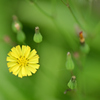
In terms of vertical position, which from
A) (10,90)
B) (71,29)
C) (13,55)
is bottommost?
(10,90)

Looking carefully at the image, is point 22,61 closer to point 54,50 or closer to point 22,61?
point 22,61

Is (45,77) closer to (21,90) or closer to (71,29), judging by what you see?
(21,90)

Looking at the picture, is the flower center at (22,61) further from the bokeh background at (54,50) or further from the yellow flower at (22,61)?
the bokeh background at (54,50)

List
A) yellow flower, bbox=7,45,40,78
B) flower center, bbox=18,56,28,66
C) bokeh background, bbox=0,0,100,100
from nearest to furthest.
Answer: yellow flower, bbox=7,45,40,78
flower center, bbox=18,56,28,66
bokeh background, bbox=0,0,100,100

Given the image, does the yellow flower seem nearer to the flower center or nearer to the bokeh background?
the flower center

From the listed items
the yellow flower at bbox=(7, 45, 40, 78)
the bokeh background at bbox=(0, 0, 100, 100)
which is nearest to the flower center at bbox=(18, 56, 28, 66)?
the yellow flower at bbox=(7, 45, 40, 78)

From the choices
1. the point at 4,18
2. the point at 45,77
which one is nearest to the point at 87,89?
the point at 45,77

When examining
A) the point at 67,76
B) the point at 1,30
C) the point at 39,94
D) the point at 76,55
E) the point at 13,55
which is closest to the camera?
the point at 13,55
